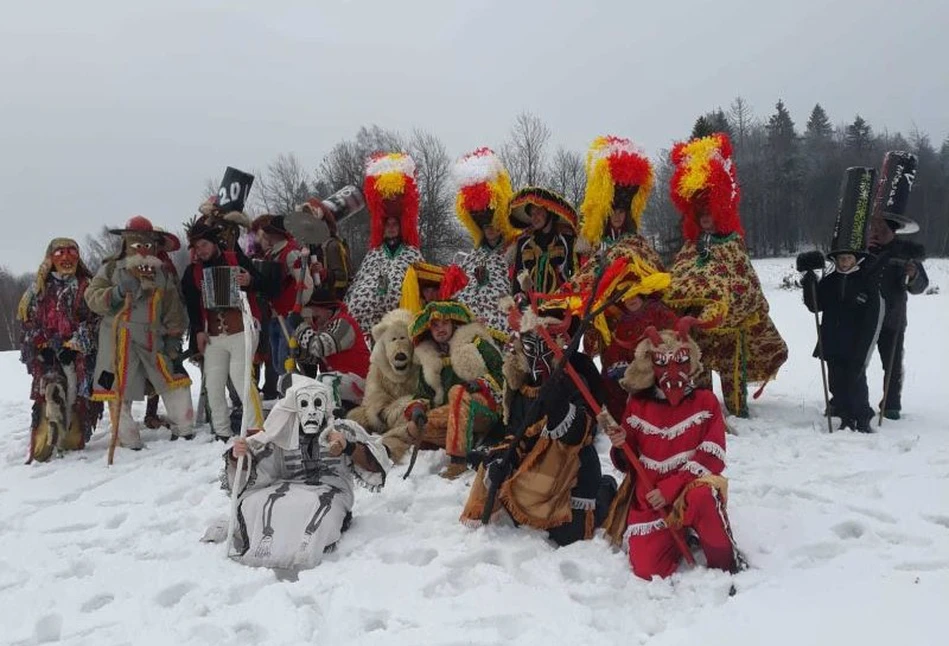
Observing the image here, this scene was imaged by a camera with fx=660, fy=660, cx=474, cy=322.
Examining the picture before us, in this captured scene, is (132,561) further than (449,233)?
No

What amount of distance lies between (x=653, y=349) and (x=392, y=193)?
351cm

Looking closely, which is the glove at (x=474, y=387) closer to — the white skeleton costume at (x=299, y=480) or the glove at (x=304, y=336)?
the white skeleton costume at (x=299, y=480)

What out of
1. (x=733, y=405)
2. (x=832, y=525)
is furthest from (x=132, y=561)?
(x=733, y=405)

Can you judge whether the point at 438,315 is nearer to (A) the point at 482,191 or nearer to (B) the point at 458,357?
(B) the point at 458,357

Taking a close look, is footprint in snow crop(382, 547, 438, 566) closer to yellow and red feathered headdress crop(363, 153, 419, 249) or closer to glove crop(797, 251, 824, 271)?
yellow and red feathered headdress crop(363, 153, 419, 249)

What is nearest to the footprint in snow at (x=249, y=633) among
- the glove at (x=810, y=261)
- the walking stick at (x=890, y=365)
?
the glove at (x=810, y=261)

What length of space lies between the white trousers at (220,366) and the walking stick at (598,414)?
3.24m

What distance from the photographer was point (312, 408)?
4012 millimetres

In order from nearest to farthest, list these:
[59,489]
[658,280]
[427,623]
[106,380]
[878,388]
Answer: [427,623] → [658,280] → [59,489] → [106,380] → [878,388]

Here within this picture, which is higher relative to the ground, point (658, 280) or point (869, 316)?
point (658, 280)

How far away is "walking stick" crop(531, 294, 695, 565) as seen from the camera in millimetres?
3322

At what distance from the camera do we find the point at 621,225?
552cm

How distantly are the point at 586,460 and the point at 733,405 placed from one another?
104 inches

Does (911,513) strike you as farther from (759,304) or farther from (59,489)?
(59,489)
